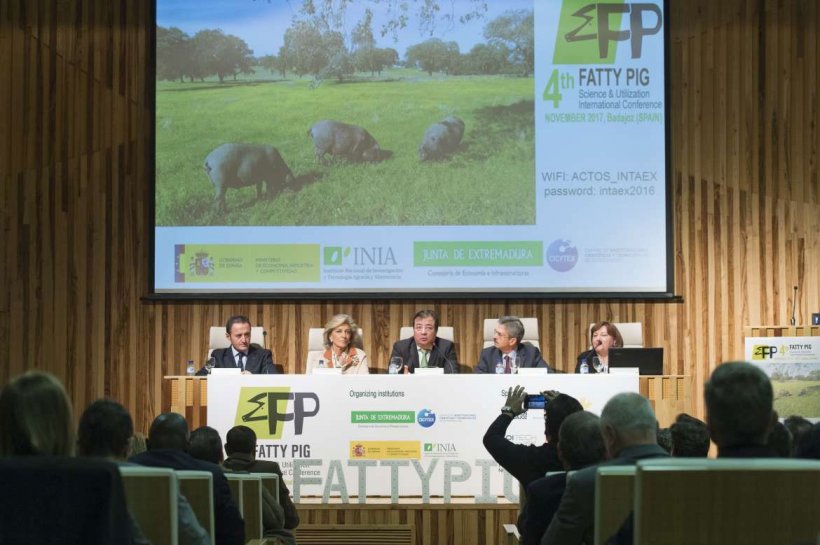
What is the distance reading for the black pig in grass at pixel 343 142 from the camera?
355 inches

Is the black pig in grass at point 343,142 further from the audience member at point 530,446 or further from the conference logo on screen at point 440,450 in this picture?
the audience member at point 530,446

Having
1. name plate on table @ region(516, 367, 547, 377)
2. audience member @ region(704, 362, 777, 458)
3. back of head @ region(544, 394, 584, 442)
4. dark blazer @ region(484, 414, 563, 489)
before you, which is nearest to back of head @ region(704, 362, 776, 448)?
audience member @ region(704, 362, 777, 458)

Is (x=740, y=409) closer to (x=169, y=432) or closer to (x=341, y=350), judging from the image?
(x=169, y=432)

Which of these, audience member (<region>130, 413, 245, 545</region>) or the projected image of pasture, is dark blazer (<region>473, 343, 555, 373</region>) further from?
audience member (<region>130, 413, 245, 545</region>)

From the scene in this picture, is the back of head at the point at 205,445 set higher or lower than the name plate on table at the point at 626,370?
lower

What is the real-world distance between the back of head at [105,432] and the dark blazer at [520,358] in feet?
17.9

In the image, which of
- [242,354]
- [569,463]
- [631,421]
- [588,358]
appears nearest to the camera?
[631,421]

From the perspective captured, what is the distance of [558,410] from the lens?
146 inches

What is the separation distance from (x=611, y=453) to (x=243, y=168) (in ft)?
21.7

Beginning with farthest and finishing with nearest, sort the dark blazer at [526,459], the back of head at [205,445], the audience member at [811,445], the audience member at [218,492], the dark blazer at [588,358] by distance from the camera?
the dark blazer at [588,358]
the back of head at [205,445]
the dark blazer at [526,459]
the audience member at [218,492]
the audience member at [811,445]

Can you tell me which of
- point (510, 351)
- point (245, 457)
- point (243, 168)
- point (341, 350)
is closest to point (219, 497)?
point (245, 457)

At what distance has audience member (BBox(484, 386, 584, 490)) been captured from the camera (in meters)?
3.72

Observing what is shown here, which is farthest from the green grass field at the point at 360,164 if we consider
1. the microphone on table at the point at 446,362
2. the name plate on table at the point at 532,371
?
the name plate on table at the point at 532,371

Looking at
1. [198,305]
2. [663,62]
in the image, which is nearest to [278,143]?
[198,305]
